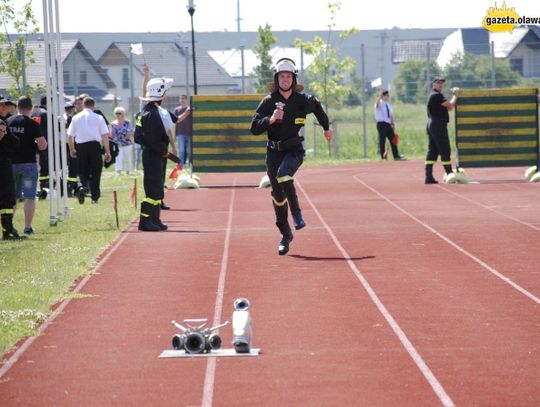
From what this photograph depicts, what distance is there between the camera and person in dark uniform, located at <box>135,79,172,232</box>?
18844 millimetres

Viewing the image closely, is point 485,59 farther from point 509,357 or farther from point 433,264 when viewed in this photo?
point 509,357

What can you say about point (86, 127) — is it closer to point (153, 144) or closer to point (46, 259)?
point (153, 144)

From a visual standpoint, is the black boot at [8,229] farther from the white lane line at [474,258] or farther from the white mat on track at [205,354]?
the white mat on track at [205,354]

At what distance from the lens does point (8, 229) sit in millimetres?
18297

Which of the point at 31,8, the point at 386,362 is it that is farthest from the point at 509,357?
the point at 31,8

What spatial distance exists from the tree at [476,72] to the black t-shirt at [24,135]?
82.1 feet

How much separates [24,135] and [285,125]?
463 centimetres

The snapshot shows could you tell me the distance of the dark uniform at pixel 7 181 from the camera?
1794cm

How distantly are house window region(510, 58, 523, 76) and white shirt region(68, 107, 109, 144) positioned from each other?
92.1 ft

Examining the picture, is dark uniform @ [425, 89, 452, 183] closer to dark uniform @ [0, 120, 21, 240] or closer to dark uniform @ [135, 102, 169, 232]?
dark uniform @ [135, 102, 169, 232]

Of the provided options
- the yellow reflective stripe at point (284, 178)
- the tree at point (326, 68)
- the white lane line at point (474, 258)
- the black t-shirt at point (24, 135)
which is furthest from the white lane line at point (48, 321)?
the tree at point (326, 68)

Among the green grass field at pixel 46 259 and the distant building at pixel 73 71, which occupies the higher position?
the distant building at pixel 73 71

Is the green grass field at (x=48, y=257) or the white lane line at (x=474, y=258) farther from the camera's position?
the white lane line at (x=474, y=258)

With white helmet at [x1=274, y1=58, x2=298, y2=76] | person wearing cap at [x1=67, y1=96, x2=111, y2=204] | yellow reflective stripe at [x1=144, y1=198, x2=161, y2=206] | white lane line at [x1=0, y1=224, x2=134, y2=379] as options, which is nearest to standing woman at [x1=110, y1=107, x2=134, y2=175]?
person wearing cap at [x1=67, y1=96, x2=111, y2=204]
